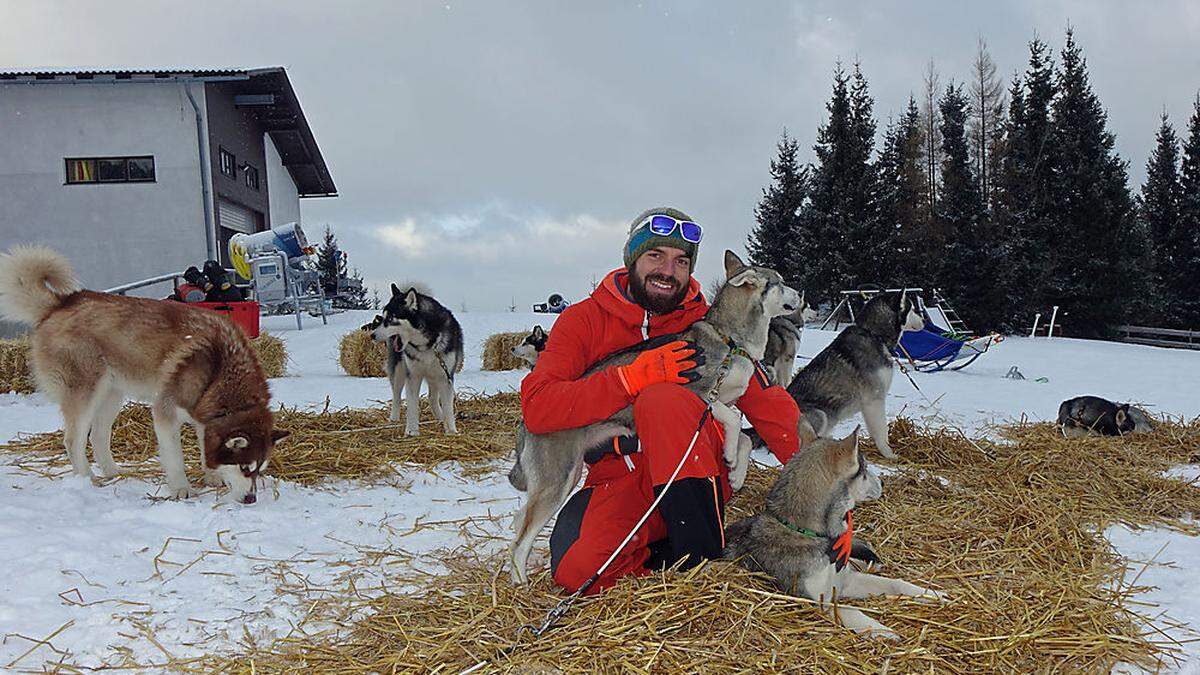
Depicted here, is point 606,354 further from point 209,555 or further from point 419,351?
point 419,351

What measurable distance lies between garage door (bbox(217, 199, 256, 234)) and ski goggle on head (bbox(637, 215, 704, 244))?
18.1 metres

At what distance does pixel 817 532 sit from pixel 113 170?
20502mm

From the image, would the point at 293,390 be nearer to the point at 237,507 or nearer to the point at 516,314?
the point at 237,507

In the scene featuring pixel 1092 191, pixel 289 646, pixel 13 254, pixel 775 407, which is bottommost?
pixel 289 646

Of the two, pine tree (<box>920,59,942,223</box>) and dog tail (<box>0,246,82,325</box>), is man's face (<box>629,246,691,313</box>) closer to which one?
dog tail (<box>0,246,82,325</box>)

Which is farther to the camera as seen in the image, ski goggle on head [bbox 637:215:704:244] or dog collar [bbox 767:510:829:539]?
ski goggle on head [bbox 637:215:704:244]

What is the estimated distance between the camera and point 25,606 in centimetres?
258

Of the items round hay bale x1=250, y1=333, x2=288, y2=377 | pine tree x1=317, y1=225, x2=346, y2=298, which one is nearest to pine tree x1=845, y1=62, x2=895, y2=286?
round hay bale x1=250, y1=333, x2=288, y2=377

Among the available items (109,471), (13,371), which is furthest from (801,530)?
(13,371)

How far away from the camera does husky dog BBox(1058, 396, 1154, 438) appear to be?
581cm

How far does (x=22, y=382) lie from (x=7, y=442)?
3.48m

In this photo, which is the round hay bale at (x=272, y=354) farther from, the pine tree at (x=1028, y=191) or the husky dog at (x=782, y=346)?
the pine tree at (x=1028, y=191)

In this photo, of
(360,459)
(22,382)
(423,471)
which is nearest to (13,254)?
(360,459)

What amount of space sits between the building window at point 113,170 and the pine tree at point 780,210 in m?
21.3
